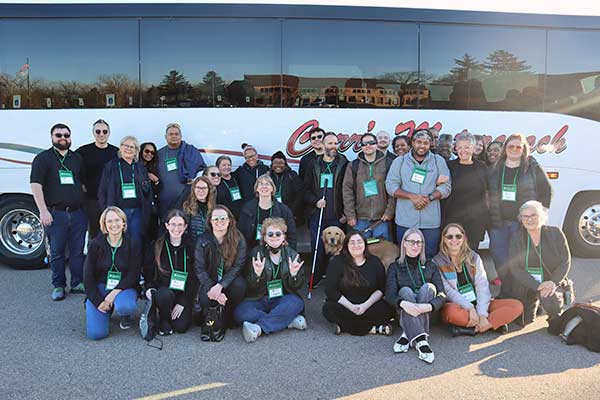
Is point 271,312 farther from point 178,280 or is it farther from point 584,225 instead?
point 584,225

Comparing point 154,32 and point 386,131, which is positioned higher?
point 154,32

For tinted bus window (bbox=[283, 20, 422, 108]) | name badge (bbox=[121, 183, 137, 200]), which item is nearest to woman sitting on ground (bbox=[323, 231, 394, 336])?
name badge (bbox=[121, 183, 137, 200])

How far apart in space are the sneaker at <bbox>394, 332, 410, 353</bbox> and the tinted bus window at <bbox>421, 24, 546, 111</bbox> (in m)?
3.47

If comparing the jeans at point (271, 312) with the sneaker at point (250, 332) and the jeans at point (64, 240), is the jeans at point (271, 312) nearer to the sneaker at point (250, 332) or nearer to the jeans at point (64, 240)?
the sneaker at point (250, 332)

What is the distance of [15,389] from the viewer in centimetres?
352

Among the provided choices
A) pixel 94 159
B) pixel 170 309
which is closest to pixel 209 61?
pixel 94 159

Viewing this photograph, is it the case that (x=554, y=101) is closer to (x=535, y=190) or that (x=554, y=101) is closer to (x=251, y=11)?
(x=535, y=190)

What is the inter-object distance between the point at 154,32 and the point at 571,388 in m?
5.83

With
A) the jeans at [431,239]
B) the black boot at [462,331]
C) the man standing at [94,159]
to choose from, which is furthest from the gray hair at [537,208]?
the man standing at [94,159]

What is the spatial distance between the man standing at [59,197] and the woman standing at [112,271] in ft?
3.74

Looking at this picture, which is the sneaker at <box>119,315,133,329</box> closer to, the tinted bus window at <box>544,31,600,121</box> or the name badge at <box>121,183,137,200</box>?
the name badge at <box>121,183,137,200</box>

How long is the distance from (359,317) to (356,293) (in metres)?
0.22

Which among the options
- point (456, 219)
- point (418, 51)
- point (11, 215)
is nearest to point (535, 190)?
point (456, 219)

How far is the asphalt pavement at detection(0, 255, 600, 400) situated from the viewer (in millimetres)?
3514
